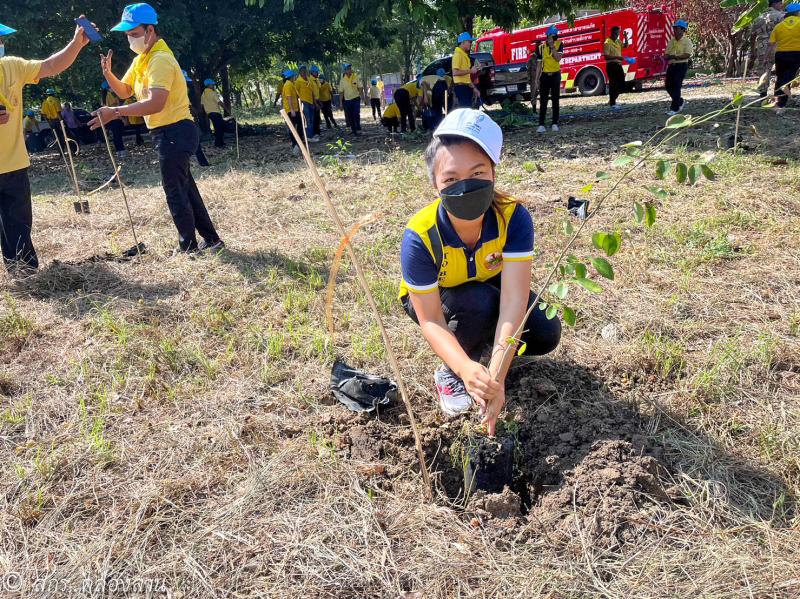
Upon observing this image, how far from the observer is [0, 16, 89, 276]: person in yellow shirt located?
3.39 meters

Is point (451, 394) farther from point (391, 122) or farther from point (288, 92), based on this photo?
point (391, 122)

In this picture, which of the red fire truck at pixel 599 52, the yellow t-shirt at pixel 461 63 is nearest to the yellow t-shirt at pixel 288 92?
the yellow t-shirt at pixel 461 63

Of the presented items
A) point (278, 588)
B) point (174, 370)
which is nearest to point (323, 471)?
point (278, 588)

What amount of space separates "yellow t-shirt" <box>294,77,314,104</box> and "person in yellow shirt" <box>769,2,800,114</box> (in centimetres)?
816

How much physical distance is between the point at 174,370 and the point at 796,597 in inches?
92.0

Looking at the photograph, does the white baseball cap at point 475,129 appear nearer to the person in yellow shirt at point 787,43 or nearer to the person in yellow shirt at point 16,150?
the person in yellow shirt at point 16,150

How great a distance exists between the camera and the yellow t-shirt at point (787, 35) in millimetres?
7211

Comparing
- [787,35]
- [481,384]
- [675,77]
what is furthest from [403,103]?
[481,384]

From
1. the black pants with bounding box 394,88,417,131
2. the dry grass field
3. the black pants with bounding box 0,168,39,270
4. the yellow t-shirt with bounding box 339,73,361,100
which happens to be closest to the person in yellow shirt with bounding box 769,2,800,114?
the dry grass field

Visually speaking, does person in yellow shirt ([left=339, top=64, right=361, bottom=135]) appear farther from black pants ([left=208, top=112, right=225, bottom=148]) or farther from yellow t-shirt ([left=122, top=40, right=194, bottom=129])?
yellow t-shirt ([left=122, top=40, right=194, bottom=129])

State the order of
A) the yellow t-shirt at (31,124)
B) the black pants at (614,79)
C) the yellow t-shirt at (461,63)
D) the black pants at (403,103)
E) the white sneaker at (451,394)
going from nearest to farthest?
the white sneaker at (451,394) < the yellow t-shirt at (461,63) < the black pants at (403,103) < the black pants at (614,79) < the yellow t-shirt at (31,124)

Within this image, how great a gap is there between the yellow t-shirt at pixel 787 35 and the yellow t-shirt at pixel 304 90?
26.8 feet

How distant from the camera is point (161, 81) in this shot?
3467mm

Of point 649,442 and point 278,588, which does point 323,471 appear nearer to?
point 278,588
